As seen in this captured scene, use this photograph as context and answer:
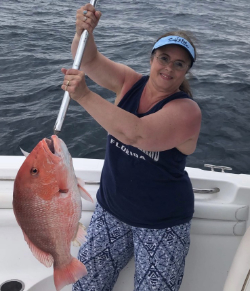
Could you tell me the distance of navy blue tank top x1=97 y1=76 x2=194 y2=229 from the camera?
204cm

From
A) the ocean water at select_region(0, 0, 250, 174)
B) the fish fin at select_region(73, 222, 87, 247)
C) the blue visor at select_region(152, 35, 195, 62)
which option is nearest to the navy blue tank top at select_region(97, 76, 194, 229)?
the blue visor at select_region(152, 35, 195, 62)

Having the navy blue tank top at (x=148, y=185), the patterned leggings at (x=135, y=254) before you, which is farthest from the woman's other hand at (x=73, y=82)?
the patterned leggings at (x=135, y=254)

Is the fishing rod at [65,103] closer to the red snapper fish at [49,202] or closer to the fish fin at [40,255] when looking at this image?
the red snapper fish at [49,202]

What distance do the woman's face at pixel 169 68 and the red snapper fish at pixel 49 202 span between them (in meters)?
0.76

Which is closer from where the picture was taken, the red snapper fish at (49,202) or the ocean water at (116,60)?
the red snapper fish at (49,202)

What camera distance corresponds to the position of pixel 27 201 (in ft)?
4.89

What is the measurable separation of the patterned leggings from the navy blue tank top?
0.20ft

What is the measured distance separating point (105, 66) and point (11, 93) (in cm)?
377

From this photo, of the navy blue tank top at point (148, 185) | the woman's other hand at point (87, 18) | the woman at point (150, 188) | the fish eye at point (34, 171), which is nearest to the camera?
the fish eye at point (34, 171)

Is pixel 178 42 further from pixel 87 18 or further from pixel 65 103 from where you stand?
pixel 65 103

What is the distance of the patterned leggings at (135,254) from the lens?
195cm

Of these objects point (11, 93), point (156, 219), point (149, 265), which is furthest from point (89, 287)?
point (11, 93)

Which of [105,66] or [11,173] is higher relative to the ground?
[105,66]

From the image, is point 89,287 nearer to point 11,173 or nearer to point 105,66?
point 11,173
